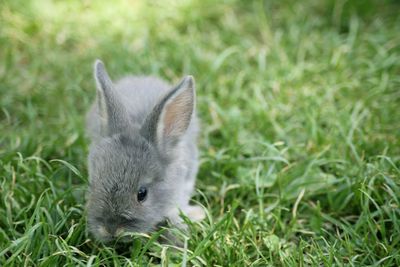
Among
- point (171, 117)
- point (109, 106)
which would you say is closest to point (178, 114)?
point (171, 117)

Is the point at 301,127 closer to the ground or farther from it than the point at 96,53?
closer to the ground

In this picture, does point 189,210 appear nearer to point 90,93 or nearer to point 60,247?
point 60,247

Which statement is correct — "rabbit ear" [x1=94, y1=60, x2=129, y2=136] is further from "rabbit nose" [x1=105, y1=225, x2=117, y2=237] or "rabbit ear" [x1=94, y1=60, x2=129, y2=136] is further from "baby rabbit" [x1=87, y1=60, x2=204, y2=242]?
"rabbit nose" [x1=105, y1=225, x2=117, y2=237]

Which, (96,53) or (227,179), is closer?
(227,179)

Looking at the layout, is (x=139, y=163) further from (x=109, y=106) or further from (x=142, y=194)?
(x=109, y=106)

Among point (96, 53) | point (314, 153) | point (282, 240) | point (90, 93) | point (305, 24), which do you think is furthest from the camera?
point (305, 24)

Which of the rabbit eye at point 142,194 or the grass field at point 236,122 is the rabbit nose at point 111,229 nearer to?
the grass field at point 236,122

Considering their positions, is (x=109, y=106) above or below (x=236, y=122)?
above

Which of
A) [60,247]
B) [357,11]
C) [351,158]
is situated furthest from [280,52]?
[60,247]

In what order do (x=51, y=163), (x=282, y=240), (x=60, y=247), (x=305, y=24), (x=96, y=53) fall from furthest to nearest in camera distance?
(x=305, y=24)
(x=96, y=53)
(x=51, y=163)
(x=282, y=240)
(x=60, y=247)
